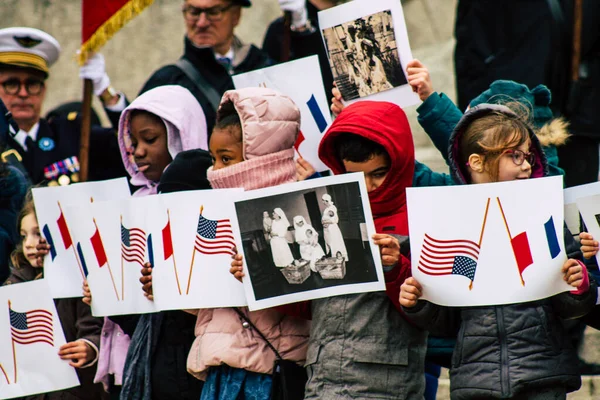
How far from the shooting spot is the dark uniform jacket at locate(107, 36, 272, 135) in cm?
604

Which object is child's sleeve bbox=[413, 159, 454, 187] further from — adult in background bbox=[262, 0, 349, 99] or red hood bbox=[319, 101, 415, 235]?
adult in background bbox=[262, 0, 349, 99]

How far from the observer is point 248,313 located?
4.39 meters

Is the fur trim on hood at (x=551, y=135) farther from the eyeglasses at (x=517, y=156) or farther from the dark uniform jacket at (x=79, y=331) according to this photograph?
the dark uniform jacket at (x=79, y=331)

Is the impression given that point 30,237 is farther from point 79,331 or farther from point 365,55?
point 365,55

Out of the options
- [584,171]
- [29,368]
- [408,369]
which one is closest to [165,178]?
[29,368]

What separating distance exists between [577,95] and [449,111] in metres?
1.60

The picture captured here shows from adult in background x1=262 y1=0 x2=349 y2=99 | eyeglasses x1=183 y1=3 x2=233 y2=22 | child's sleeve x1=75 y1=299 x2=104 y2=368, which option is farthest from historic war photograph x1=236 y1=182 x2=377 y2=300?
eyeglasses x1=183 y1=3 x2=233 y2=22

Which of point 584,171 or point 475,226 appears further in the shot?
point 584,171

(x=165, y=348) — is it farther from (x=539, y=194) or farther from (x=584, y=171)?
(x=584, y=171)

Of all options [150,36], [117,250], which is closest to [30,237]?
[117,250]

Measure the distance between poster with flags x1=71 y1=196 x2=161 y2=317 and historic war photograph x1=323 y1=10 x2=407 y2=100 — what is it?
0.98 m

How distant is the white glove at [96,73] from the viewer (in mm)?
6477

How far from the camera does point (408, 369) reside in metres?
4.05

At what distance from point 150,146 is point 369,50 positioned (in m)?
1.13
